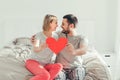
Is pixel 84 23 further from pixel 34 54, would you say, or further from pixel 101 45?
pixel 34 54

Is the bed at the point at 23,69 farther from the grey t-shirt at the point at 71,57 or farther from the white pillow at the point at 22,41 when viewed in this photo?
the white pillow at the point at 22,41

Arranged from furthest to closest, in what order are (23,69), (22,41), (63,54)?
(22,41), (63,54), (23,69)

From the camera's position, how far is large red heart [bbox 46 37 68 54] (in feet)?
7.64

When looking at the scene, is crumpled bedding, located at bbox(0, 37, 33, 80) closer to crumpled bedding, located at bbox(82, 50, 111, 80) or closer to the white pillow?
crumpled bedding, located at bbox(82, 50, 111, 80)

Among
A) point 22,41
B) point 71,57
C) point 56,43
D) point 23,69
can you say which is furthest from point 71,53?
point 22,41

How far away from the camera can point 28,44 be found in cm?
358

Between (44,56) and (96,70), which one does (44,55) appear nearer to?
(44,56)

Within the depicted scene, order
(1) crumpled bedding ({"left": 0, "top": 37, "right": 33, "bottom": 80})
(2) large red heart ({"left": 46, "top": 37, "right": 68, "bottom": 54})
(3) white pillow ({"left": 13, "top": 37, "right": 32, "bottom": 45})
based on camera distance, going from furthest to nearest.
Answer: (3) white pillow ({"left": 13, "top": 37, "right": 32, "bottom": 45}) < (2) large red heart ({"left": 46, "top": 37, "right": 68, "bottom": 54}) < (1) crumpled bedding ({"left": 0, "top": 37, "right": 33, "bottom": 80})

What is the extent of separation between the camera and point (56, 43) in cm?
234

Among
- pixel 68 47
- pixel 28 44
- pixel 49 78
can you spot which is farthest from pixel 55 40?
pixel 28 44

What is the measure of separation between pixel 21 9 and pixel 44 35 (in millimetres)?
1822

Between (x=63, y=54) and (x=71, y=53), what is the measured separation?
0.10 m

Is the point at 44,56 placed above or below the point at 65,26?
below

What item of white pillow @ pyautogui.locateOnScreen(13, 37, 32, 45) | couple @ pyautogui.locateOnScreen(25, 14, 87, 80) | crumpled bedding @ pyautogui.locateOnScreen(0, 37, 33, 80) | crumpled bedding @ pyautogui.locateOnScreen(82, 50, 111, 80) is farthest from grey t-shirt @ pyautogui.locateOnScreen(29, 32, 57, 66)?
white pillow @ pyautogui.locateOnScreen(13, 37, 32, 45)
